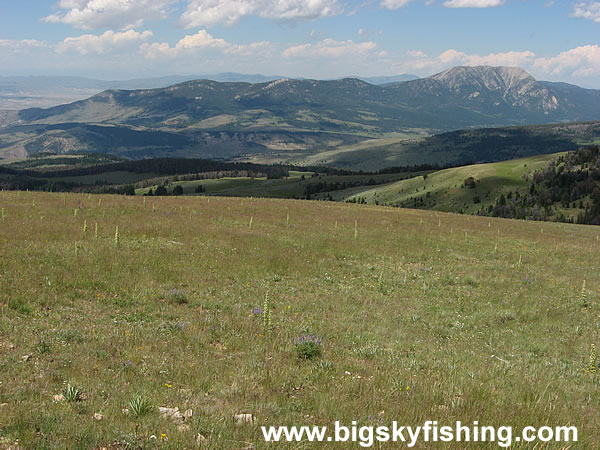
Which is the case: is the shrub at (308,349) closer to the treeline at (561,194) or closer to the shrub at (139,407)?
the shrub at (139,407)

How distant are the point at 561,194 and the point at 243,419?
188847 mm

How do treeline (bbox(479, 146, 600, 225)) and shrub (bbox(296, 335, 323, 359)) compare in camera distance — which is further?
treeline (bbox(479, 146, 600, 225))

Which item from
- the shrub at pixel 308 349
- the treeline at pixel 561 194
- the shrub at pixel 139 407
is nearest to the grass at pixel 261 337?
the shrub at pixel 139 407

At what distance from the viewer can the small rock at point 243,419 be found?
20.4ft

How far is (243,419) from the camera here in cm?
636

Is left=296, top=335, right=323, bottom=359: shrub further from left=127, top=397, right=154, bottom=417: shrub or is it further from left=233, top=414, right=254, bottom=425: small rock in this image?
left=127, top=397, right=154, bottom=417: shrub

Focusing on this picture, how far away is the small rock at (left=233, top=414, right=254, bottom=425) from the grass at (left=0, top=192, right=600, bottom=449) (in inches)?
3.1

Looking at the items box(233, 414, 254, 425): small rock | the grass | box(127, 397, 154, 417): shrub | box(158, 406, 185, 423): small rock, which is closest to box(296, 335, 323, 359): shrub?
the grass

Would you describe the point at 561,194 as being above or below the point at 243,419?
below

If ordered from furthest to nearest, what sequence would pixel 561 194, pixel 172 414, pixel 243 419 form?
pixel 561 194 → pixel 172 414 → pixel 243 419

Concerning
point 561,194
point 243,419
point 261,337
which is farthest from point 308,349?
point 561,194

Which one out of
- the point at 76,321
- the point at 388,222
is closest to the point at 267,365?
the point at 76,321

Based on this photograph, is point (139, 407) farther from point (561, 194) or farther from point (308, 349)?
point (561, 194)

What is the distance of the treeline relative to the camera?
472ft
